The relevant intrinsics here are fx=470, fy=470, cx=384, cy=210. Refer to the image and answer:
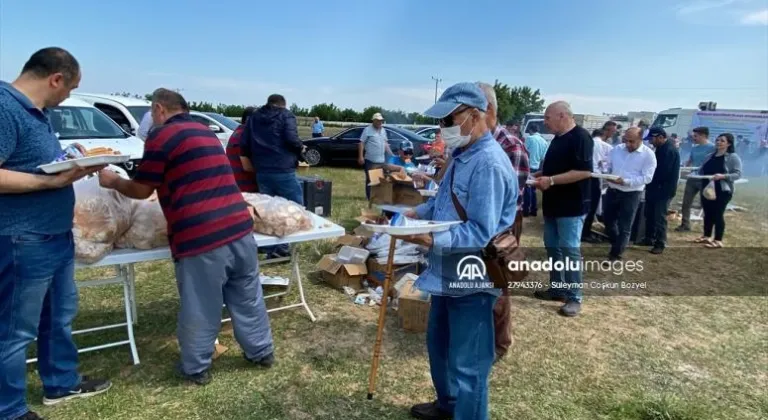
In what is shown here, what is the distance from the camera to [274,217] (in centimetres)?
312

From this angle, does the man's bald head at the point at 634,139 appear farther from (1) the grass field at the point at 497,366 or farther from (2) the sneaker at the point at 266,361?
(2) the sneaker at the point at 266,361

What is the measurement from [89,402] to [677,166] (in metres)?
6.80

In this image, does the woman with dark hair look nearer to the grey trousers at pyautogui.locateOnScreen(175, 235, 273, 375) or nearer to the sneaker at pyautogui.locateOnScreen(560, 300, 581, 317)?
the sneaker at pyautogui.locateOnScreen(560, 300, 581, 317)

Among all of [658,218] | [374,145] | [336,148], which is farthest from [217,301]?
[336,148]

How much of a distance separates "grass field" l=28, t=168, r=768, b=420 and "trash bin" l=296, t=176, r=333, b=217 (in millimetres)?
2371

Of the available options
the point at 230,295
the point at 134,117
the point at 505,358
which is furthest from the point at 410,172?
the point at 134,117

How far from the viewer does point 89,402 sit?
103 inches

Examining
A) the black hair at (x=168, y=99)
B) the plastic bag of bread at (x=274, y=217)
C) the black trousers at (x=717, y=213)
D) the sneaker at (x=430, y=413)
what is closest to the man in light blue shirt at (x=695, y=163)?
the black trousers at (x=717, y=213)

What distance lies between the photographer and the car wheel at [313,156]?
44.4 feet

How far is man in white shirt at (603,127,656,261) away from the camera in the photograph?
5621mm

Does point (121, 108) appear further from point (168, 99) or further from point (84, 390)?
point (84, 390)

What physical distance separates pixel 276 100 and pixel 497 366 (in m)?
3.54

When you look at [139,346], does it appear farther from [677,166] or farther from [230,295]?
[677,166]

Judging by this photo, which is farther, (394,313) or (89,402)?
→ (394,313)
